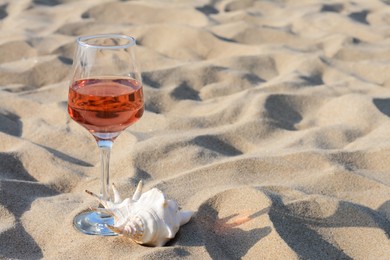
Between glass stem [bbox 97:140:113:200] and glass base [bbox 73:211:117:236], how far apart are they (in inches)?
2.7

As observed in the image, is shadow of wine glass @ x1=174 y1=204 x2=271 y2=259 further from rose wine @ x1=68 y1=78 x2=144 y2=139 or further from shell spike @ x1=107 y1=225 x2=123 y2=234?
rose wine @ x1=68 y1=78 x2=144 y2=139

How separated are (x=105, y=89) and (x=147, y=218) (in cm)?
35

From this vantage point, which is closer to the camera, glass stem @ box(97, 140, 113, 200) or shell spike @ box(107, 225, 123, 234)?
shell spike @ box(107, 225, 123, 234)

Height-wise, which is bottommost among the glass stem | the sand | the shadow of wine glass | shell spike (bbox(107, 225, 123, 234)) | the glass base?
the sand

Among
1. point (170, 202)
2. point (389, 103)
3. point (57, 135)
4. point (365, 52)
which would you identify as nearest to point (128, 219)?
point (170, 202)

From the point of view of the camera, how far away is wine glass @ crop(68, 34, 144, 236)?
1764 mm

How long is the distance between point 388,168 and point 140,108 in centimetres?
109

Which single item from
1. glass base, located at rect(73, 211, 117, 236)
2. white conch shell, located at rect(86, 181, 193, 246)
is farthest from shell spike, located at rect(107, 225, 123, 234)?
glass base, located at rect(73, 211, 117, 236)

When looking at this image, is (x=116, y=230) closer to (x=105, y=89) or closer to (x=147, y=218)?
(x=147, y=218)

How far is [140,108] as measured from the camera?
6.01 ft

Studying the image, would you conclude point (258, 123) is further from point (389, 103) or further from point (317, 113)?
point (389, 103)

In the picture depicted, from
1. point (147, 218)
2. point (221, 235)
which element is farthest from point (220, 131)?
point (147, 218)

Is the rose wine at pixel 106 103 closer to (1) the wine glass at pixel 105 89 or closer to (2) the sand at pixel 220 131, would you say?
(1) the wine glass at pixel 105 89

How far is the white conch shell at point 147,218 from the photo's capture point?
1796 millimetres
